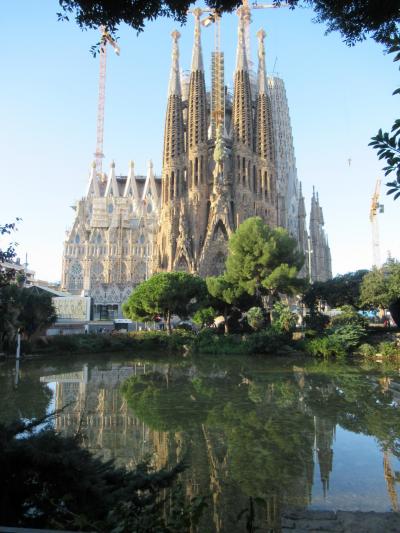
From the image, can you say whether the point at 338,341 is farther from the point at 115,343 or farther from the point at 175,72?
the point at 175,72

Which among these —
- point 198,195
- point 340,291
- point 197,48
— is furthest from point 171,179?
point 340,291

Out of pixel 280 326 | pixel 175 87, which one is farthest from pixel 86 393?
pixel 175 87

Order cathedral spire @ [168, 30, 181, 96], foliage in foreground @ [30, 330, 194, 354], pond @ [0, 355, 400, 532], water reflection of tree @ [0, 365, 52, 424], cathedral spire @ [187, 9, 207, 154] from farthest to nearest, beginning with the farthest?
cathedral spire @ [168, 30, 181, 96]
cathedral spire @ [187, 9, 207, 154]
foliage in foreground @ [30, 330, 194, 354]
water reflection of tree @ [0, 365, 52, 424]
pond @ [0, 355, 400, 532]

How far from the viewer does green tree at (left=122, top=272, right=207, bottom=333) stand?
96.8ft

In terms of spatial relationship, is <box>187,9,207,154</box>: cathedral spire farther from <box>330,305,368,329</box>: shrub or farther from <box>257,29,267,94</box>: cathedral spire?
<box>330,305,368,329</box>: shrub

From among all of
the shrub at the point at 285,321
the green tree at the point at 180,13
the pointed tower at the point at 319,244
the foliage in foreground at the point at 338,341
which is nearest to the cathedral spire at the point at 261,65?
the pointed tower at the point at 319,244

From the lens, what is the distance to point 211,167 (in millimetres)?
53812

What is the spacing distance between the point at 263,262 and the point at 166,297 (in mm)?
6826

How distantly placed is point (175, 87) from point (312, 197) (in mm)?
29685

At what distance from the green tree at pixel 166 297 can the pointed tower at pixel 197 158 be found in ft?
66.3

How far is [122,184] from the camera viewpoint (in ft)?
258

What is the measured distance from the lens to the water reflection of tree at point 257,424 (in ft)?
18.0

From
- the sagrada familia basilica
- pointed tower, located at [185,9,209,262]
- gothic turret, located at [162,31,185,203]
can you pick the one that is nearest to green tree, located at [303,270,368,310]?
the sagrada familia basilica

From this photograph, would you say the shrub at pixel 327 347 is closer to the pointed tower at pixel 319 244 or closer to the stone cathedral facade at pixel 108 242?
the stone cathedral facade at pixel 108 242
